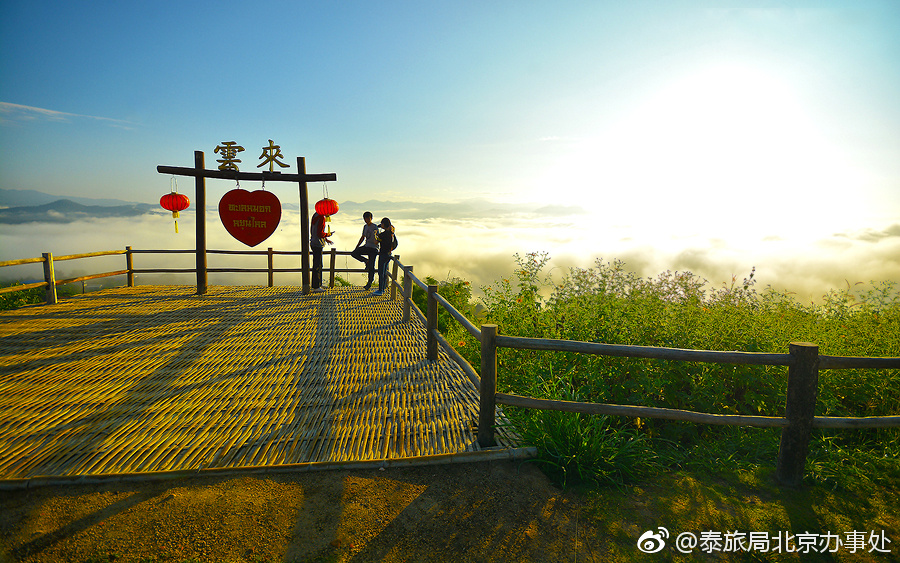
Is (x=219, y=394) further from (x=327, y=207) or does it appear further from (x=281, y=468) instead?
(x=327, y=207)

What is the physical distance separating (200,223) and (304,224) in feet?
7.22

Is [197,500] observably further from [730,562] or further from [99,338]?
[99,338]

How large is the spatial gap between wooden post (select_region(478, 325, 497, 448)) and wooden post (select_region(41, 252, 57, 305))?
9.46 meters

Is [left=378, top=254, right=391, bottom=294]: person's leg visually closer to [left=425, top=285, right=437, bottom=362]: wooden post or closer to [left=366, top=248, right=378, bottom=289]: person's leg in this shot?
[left=366, top=248, right=378, bottom=289]: person's leg

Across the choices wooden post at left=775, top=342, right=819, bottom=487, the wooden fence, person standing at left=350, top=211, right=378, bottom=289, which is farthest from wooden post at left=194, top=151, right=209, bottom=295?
wooden post at left=775, top=342, right=819, bottom=487

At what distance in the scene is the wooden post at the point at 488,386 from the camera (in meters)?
3.04

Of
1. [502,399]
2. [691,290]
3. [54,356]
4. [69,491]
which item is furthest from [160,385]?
[691,290]

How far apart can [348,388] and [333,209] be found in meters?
6.45

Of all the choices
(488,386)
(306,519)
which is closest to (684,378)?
(488,386)

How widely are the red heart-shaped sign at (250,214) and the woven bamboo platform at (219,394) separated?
2.11 meters

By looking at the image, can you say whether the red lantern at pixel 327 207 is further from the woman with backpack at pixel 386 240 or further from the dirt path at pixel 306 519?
the dirt path at pixel 306 519

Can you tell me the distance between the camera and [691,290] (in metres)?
5.81

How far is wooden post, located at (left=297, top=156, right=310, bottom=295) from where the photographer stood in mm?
9289

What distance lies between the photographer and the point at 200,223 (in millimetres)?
9391
